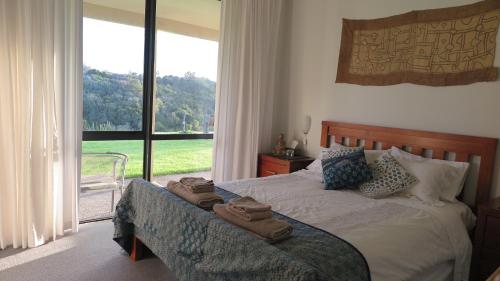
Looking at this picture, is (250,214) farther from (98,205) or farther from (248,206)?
(98,205)

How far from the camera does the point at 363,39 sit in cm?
331

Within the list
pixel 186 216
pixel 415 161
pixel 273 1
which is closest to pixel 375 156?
pixel 415 161

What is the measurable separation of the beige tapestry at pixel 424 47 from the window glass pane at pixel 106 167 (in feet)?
7.94

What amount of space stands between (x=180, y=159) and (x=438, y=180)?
2.71 meters

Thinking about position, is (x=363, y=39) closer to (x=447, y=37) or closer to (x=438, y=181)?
(x=447, y=37)

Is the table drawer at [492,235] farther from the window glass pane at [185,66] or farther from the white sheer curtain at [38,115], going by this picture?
the white sheer curtain at [38,115]

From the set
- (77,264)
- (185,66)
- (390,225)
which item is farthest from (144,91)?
(390,225)

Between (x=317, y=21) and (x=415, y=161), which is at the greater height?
(x=317, y=21)

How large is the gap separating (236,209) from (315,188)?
1.12 meters

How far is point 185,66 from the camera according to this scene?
3781 mm

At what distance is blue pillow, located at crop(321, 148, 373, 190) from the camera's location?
8.80ft

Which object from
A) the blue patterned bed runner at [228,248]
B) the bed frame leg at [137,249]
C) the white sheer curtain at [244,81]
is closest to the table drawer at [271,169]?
the white sheer curtain at [244,81]

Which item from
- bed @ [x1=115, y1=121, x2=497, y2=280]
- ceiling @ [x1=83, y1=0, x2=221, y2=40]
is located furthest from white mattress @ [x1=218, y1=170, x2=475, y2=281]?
ceiling @ [x1=83, y1=0, x2=221, y2=40]

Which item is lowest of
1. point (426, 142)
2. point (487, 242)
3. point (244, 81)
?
point (487, 242)
